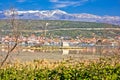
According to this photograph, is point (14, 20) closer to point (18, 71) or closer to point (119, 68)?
point (18, 71)

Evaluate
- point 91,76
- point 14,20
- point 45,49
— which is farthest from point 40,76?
point 45,49

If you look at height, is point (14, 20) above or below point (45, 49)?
above

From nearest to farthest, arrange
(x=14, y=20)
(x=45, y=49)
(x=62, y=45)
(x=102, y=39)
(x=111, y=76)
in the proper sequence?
1. (x=14, y=20)
2. (x=111, y=76)
3. (x=102, y=39)
4. (x=45, y=49)
5. (x=62, y=45)

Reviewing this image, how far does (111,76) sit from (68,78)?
1.54m

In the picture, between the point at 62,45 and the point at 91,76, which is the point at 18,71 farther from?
the point at 62,45

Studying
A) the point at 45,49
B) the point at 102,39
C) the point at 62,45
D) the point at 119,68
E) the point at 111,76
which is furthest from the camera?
the point at 62,45

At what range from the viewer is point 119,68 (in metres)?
14.8

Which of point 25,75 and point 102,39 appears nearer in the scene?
point 25,75

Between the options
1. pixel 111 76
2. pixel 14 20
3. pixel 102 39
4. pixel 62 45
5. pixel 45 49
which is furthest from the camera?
pixel 62 45

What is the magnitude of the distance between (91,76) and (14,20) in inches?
133

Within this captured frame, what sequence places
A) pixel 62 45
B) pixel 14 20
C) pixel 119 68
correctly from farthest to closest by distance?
pixel 62 45 → pixel 119 68 → pixel 14 20

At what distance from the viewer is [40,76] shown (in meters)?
14.4

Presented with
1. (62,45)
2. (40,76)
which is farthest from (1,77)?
(62,45)

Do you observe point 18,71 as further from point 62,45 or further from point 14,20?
point 62,45
